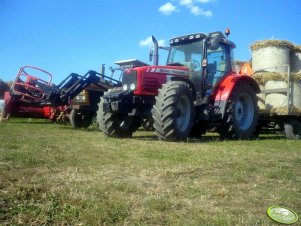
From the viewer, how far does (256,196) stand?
3529 millimetres

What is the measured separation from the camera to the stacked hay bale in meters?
10.2

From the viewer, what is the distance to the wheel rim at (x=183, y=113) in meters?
8.16

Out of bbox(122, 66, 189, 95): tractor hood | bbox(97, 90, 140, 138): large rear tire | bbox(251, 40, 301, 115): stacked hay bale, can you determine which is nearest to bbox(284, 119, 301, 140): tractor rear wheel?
bbox(251, 40, 301, 115): stacked hay bale

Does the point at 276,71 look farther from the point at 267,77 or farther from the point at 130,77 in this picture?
the point at 130,77

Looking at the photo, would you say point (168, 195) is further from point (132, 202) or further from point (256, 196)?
point (256, 196)

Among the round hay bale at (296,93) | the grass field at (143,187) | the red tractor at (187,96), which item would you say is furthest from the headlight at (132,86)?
the round hay bale at (296,93)

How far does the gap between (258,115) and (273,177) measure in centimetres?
575

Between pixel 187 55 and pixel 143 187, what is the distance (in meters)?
6.11

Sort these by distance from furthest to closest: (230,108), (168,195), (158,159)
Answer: (230,108) → (158,159) → (168,195)

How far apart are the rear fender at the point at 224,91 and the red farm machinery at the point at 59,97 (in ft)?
12.1

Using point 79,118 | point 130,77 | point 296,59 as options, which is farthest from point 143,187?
point 79,118

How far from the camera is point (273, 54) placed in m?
10.6

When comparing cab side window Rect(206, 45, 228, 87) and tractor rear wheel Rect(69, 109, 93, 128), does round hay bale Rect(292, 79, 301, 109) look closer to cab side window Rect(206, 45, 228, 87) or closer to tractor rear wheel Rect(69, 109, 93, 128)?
cab side window Rect(206, 45, 228, 87)

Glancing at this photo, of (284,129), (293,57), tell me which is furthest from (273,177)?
(293,57)
